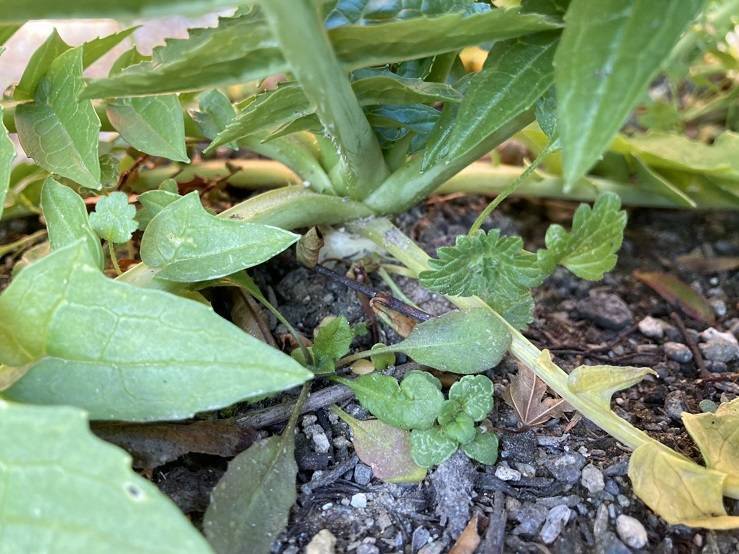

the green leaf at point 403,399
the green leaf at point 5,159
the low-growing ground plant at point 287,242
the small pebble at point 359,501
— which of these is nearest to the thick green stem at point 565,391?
the low-growing ground plant at point 287,242

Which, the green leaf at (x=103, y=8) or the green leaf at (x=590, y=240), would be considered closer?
the green leaf at (x=103, y=8)

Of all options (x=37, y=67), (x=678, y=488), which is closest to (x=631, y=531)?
(x=678, y=488)

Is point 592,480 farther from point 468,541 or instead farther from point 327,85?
point 327,85

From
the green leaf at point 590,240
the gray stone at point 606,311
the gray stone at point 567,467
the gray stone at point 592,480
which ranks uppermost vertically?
the green leaf at point 590,240

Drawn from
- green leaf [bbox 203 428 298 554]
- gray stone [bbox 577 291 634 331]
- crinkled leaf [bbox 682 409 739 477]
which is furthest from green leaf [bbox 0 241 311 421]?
gray stone [bbox 577 291 634 331]

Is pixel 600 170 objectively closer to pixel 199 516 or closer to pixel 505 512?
pixel 505 512

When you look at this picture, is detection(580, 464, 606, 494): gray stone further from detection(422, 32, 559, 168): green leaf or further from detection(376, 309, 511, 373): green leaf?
detection(422, 32, 559, 168): green leaf

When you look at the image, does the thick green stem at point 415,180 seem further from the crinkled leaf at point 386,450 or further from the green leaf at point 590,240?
the crinkled leaf at point 386,450

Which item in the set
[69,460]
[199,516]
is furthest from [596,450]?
[69,460]
